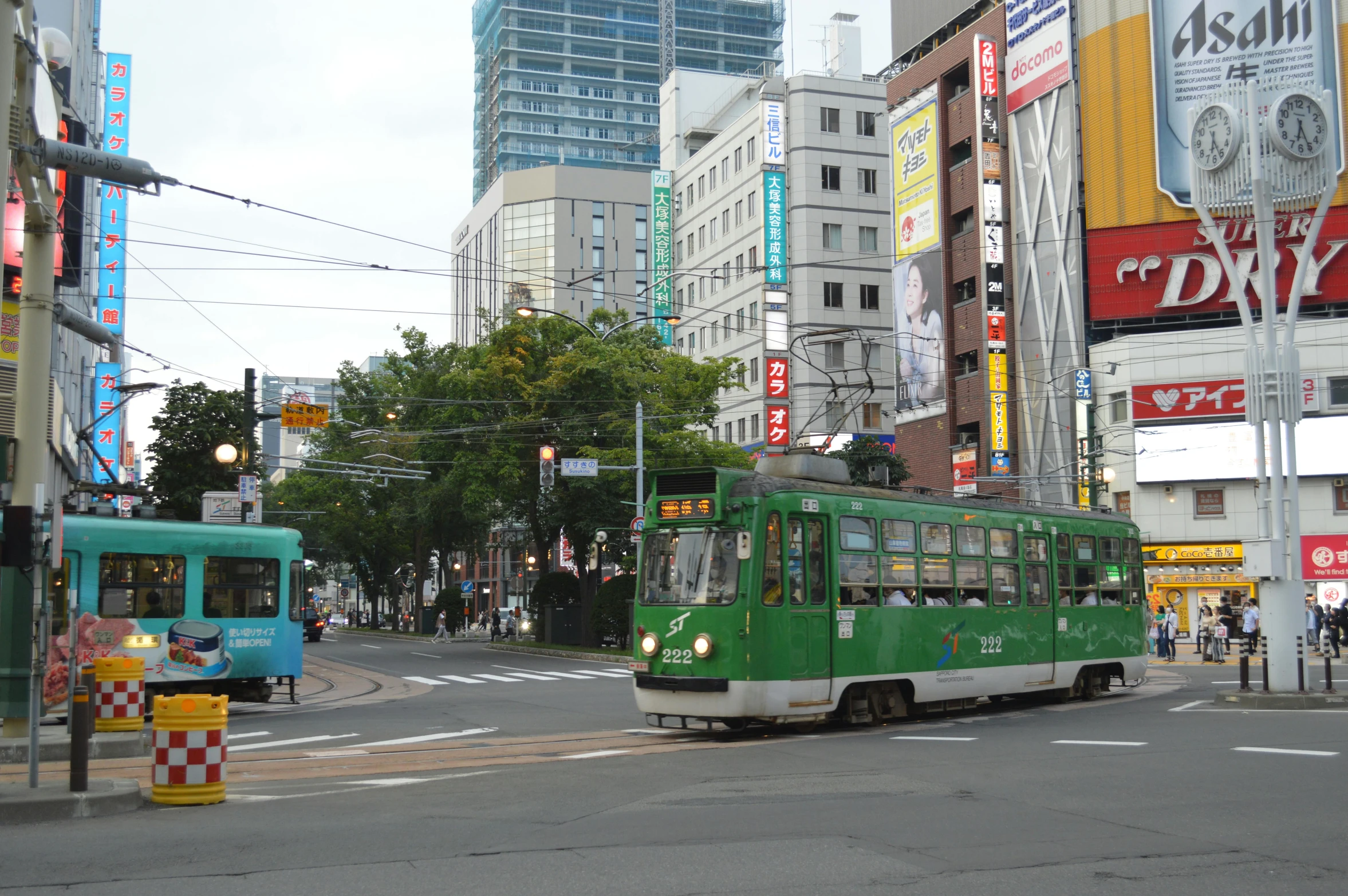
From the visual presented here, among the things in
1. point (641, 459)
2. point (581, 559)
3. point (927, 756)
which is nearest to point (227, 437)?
point (641, 459)

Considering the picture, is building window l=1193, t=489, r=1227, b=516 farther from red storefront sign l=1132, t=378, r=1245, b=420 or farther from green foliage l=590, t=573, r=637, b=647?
green foliage l=590, t=573, r=637, b=647

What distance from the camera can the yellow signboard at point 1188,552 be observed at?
48.2 meters

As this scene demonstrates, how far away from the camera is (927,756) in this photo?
1391cm

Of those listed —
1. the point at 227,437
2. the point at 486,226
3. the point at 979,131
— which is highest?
the point at 486,226

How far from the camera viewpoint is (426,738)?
1756 centimetres

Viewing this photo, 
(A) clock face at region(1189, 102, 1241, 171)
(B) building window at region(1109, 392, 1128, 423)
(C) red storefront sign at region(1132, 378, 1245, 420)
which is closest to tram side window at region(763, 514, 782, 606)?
(A) clock face at region(1189, 102, 1241, 171)

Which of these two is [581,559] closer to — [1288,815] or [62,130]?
[62,130]

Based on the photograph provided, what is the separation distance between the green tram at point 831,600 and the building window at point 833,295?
51872 millimetres

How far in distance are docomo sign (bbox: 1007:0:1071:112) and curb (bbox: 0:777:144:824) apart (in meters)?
48.6

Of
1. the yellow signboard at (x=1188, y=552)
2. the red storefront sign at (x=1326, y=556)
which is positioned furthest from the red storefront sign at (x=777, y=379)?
the red storefront sign at (x=1326, y=556)

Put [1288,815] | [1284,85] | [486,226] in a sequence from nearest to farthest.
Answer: [1288,815], [1284,85], [486,226]

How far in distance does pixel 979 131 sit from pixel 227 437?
36381 millimetres

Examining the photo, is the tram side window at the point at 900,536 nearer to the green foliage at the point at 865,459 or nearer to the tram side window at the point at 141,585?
the tram side window at the point at 141,585

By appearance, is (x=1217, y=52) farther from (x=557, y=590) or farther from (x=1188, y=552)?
(x=557, y=590)
